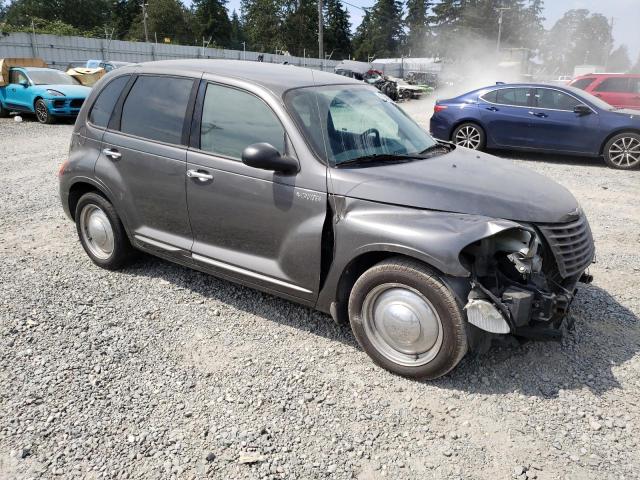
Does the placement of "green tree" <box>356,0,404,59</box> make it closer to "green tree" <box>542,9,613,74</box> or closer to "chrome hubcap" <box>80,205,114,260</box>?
"green tree" <box>542,9,613,74</box>

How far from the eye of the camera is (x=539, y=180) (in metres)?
3.68

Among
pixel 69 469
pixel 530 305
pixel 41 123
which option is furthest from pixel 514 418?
pixel 41 123

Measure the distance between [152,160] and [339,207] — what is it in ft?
5.50

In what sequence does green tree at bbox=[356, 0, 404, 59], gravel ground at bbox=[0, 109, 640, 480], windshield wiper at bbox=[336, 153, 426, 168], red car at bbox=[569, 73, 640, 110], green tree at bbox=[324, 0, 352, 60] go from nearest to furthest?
gravel ground at bbox=[0, 109, 640, 480], windshield wiper at bbox=[336, 153, 426, 168], red car at bbox=[569, 73, 640, 110], green tree at bbox=[324, 0, 352, 60], green tree at bbox=[356, 0, 404, 59]

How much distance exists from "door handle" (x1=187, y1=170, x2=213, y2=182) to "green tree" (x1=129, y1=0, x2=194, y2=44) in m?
75.1

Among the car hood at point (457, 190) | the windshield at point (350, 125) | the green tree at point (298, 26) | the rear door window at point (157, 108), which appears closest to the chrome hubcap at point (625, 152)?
the windshield at point (350, 125)

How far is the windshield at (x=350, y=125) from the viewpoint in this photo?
3.50 m

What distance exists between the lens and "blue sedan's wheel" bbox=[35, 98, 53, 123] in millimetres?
15000

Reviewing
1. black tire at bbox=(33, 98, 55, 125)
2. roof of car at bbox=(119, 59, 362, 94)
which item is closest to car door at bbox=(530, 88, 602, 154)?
roof of car at bbox=(119, 59, 362, 94)

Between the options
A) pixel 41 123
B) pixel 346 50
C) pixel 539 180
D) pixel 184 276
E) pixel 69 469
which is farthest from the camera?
pixel 346 50

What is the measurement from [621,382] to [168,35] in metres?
81.2

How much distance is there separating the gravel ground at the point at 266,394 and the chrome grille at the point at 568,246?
26.0 inches

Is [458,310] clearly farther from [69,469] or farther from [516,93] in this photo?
[516,93]

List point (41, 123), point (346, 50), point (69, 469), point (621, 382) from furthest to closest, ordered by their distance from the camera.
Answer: point (346, 50)
point (41, 123)
point (621, 382)
point (69, 469)
